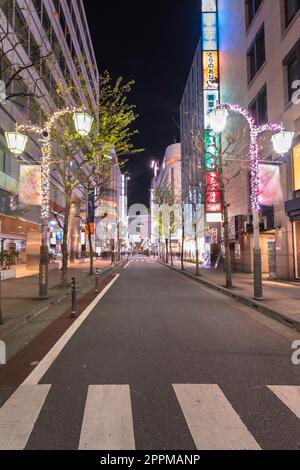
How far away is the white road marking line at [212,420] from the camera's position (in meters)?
3.41

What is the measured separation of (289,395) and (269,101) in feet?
65.9

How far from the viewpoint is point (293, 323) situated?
8.93m

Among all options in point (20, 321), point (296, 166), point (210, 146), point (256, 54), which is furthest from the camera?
point (256, 54)

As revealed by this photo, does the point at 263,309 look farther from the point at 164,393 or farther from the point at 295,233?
the point at 295,233

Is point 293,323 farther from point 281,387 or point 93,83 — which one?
point 93,83

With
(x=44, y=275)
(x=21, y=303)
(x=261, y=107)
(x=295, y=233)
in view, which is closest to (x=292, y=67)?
(x=261, y=107)

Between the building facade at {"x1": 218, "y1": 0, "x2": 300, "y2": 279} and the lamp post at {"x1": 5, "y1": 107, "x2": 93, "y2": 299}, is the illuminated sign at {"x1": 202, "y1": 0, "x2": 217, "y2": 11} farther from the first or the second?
the lamp post at {"x1": 5, "y1": 107, "x2": 93, "y2": 299}

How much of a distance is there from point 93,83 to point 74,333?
54.6 metres

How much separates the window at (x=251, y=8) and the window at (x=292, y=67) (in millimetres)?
7536

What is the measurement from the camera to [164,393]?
184 inches

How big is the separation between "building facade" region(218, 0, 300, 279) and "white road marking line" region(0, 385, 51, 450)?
12.5 metres

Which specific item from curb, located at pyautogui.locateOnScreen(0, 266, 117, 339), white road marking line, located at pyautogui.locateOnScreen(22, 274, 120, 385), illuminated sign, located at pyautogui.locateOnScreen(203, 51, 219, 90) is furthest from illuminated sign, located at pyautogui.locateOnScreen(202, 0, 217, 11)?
white road marking line, located at pyautogui.locateOnScreen(22, 274, 120, 385)

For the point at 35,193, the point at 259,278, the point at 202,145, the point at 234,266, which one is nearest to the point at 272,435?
the point at 259,278

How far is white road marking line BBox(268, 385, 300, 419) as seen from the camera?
4.30 m
